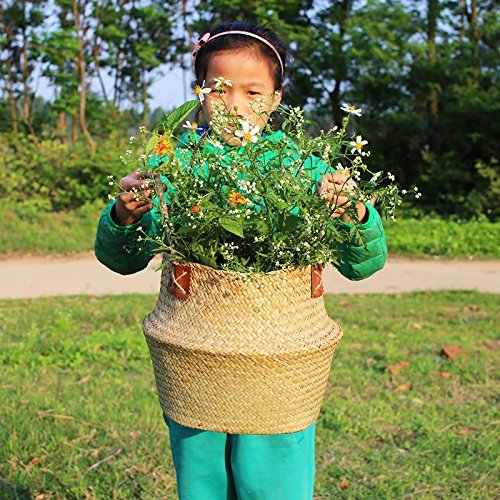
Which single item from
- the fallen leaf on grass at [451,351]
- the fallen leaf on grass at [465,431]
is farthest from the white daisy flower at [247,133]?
the fallen leaf on grass at [451,351]

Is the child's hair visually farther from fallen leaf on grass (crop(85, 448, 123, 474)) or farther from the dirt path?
the dirt path

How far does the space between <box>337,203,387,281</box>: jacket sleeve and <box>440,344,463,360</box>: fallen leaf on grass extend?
2.97m

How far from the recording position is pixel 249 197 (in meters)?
1.52

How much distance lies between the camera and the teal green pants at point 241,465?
5.77 ft

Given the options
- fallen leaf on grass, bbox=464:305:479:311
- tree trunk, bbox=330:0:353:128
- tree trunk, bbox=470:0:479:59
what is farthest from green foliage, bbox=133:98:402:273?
tree trunk, bbox=330:0:353:128

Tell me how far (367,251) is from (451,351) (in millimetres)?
3109

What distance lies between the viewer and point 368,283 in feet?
24.7

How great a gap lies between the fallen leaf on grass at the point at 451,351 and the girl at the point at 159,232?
285 cm

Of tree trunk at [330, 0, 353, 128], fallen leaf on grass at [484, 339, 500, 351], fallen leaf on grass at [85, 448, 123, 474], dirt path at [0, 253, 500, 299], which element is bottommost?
dirt path at [0, 253, 500, 299]

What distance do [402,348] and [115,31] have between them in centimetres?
915

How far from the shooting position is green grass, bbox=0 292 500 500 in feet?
9.50

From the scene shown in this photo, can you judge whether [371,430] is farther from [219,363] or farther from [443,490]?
[219,363]

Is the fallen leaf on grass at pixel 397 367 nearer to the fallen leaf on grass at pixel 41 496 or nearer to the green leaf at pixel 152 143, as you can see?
the fallen leaf on grass at pixel 41 496

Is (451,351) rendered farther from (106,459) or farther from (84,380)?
(106,459)
